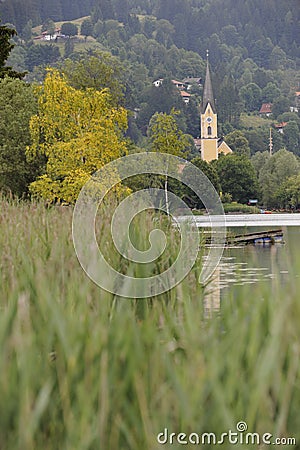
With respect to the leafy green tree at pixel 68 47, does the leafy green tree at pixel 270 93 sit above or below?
below

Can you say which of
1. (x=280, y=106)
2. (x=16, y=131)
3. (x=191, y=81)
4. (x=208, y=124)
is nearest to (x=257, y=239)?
(x=16, y=131)

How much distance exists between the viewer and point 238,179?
8288 cm

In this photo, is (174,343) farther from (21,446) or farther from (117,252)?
(117,252)

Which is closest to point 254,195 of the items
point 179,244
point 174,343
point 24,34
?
point 179,244

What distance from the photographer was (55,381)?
3506 mm

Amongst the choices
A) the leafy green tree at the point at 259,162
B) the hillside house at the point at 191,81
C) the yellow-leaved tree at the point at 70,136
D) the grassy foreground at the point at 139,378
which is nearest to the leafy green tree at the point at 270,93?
the hillside house at the point at 191,81

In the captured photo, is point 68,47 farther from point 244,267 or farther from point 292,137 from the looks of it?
point 244,267

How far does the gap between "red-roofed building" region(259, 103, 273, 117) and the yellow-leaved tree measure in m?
126

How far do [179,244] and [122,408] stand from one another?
5.40 meters

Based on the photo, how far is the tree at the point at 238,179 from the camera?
269ft

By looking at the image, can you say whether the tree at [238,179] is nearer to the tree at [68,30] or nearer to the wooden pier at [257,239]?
the wooden pier at [257,239]

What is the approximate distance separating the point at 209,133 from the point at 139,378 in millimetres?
115670

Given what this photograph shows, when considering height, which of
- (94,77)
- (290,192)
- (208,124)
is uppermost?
(208,124)

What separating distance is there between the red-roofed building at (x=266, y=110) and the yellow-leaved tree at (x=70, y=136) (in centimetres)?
12589
